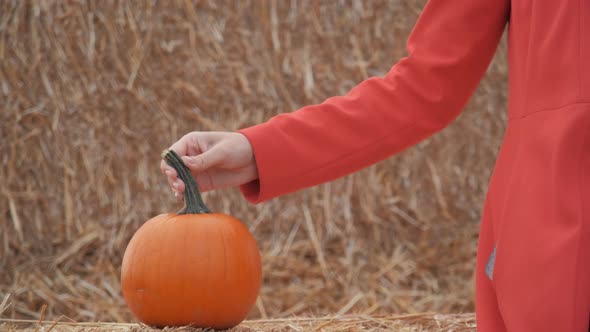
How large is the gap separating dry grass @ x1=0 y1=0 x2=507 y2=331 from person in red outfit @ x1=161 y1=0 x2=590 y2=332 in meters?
1.24

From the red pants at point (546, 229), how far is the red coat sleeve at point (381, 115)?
5.6 inches

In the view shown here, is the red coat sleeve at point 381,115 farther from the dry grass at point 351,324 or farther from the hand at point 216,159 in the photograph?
the dry grass at point 351,324

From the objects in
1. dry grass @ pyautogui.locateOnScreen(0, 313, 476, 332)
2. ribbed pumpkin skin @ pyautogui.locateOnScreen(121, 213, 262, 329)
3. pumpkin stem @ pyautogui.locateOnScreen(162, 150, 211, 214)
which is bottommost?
dry grass @ pyautogui.locateOnScreen(0, 313, 476, 332)

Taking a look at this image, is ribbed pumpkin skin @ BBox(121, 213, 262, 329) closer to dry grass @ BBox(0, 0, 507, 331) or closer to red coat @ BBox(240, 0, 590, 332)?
red coat @ BBox(240, 0, 590, 332)

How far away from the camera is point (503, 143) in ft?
3.31

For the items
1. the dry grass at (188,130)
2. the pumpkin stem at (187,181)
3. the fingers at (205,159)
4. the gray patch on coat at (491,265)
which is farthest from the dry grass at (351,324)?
the dry grass at (188,130)

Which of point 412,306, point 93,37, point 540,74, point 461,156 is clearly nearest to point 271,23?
point 93,37

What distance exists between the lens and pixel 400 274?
2.43 meters

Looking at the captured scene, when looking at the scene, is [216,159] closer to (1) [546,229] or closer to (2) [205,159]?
(2) [205,159]

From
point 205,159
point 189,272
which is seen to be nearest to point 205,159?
point 205,159

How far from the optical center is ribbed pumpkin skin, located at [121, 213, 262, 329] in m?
1.20

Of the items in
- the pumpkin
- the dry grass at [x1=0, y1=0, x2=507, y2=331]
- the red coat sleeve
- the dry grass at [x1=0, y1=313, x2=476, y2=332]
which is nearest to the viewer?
the red coat sleeve

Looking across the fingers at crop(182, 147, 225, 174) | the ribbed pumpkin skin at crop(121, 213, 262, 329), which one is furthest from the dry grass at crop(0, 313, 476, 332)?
the fingers at crop(182, 147, 225, 174)

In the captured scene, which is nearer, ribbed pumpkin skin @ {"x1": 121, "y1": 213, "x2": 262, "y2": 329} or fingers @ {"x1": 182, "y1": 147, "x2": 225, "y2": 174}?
fingers @ {"x1": 182, "y1": 147, "x2": 225, "y2": 174}
